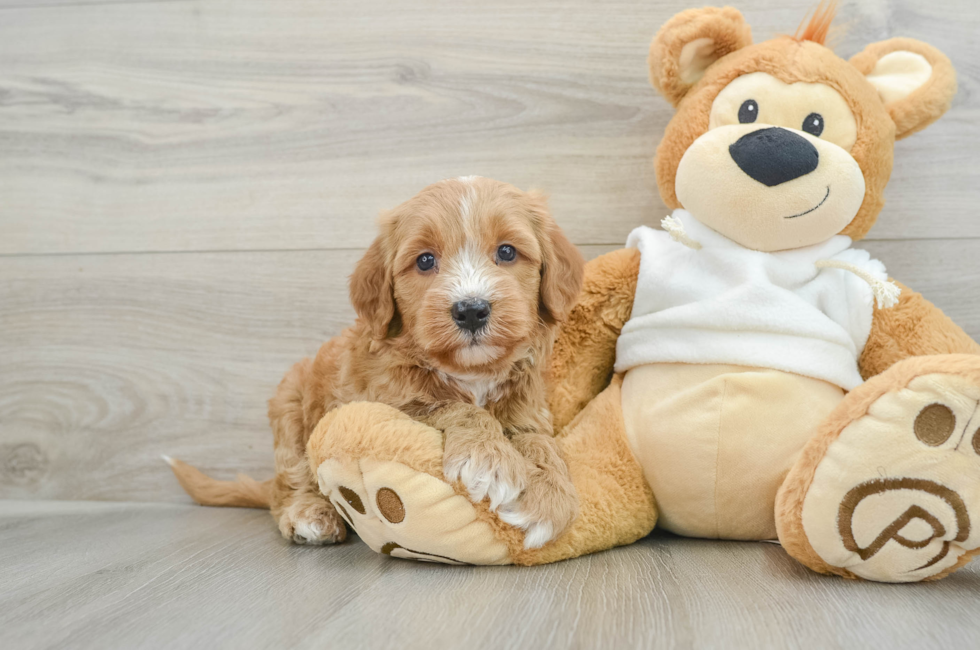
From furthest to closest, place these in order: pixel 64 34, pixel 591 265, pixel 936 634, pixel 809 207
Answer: pixel 64 34
pixel 591 265
pixel 809 207
pixel 936 634

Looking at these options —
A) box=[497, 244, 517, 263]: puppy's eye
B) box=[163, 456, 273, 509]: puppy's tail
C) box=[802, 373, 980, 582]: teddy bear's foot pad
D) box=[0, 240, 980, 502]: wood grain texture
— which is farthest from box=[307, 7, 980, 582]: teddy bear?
box=[0, 240, 980, 502]: wood grain texture

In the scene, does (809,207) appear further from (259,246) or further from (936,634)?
(259,246)

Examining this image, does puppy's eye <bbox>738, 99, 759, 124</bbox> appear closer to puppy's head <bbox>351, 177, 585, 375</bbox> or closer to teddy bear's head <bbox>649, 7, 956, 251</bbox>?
teddy bear's head <bbox>649, 7, 956, 251</bbox>

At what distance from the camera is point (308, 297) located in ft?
6.62

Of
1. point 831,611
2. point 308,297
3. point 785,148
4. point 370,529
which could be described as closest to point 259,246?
point 308,297

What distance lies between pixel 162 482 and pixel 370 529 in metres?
1.11

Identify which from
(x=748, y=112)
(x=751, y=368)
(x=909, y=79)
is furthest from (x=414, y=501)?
(x=909, y=79)

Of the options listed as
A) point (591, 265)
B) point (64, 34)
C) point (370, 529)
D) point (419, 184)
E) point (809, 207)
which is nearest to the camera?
point (370, 529)

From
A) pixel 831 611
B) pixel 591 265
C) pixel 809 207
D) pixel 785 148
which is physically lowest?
pixel 831 611

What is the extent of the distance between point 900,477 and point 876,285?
0.43 metres

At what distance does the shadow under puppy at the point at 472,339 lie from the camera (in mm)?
1256

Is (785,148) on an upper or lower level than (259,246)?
upper

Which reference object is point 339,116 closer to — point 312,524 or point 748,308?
point 312,524

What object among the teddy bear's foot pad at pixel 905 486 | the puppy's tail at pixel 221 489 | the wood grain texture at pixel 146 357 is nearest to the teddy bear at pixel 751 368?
the teddy bear's foot pad at pixel 905 486
